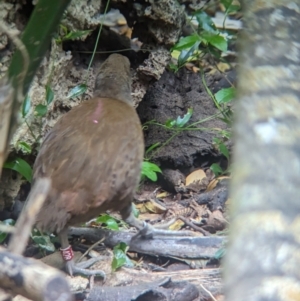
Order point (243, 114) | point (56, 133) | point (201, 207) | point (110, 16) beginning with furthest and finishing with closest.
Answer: point (110, 16) < point (201, 207) < point (56, 133) < point (243, 114)

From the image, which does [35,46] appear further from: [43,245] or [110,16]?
[110,16]

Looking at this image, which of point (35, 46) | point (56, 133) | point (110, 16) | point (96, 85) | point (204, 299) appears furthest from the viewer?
point (110, 16)

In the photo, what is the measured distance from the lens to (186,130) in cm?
429

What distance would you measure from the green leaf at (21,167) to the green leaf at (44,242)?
30 centimetres

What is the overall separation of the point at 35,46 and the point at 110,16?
407cm

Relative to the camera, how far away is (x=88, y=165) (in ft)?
9.43

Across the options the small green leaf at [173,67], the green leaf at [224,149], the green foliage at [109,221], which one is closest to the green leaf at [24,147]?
the green foliage at [109,221]

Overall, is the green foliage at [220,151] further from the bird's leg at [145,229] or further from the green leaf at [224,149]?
the bird's leg at [145,229]

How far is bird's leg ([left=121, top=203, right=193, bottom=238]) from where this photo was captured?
3.38 m

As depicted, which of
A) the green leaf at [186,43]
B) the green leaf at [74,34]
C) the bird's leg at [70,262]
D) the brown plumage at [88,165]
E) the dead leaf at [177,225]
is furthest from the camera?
the green leaf at [186,43]

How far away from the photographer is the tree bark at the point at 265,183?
837 mm

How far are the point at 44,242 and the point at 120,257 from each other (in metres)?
0.43

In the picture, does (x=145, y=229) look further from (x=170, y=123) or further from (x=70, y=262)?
(x=170, y=123)

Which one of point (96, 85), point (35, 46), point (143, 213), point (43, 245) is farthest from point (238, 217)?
point (143, 213)
